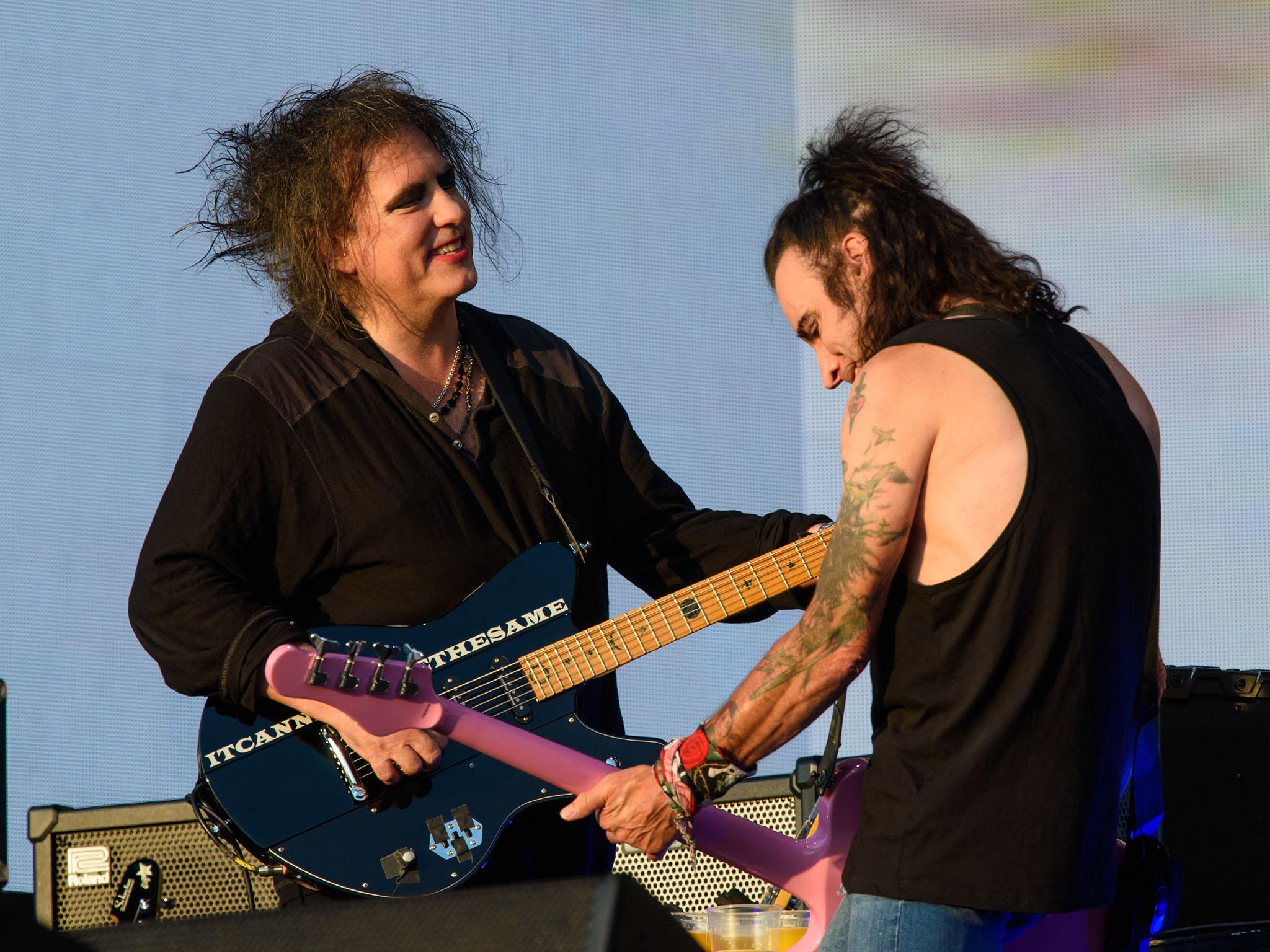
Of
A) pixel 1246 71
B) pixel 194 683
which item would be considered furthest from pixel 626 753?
pixel 1246 71

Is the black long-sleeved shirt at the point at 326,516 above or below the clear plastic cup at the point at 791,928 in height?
above

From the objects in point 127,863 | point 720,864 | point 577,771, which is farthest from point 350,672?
point 127,863

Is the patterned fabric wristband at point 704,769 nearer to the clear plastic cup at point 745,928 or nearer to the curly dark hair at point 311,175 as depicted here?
the clear plastic cup at point 745,928

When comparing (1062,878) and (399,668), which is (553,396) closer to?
(399,668)

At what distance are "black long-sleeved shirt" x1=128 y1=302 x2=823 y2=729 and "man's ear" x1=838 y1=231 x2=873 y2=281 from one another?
823 mm

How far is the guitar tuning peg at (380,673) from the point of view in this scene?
7.66ft

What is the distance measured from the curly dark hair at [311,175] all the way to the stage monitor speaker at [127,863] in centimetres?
139

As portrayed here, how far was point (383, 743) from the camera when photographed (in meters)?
2.40

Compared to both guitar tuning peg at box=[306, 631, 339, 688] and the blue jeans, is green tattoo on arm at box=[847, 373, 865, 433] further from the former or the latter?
guitar tuning peg at box=[306, 631, 339, 688]

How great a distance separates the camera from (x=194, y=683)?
246 cm

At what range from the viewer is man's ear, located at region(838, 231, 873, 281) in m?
2.07

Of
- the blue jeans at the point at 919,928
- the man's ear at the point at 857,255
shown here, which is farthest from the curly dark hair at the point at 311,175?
the blue jeans at the point at 919,928

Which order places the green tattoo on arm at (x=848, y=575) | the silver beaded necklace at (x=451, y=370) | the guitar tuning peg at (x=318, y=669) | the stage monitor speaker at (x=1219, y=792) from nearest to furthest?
the green tattoo on arm at (x=848, y=575) → the guitar tuning peg at (x=318, y=669) → the silver beaded necklace at (x=451, y=370) → the stage monitor speaker at (x=1219, y=792)

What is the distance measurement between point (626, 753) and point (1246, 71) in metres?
3.51
